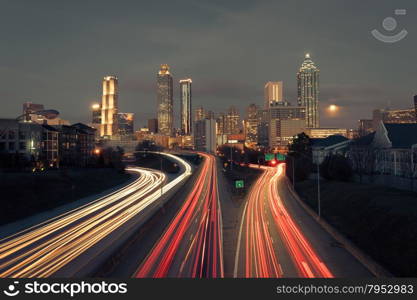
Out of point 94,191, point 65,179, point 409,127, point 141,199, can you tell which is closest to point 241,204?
point 141,199

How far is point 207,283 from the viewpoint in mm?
19047

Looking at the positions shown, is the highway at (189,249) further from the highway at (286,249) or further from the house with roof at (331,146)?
the house with roof at (331,146)

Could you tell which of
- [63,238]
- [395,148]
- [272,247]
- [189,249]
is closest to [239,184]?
[395,148]

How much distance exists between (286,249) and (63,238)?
2210cm

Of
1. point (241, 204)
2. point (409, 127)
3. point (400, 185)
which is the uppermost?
point (409, 127)

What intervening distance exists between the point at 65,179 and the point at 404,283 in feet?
198

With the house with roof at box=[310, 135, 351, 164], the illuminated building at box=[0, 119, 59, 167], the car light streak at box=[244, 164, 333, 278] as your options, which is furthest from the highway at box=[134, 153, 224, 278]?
the illuminated building at box=[0, 119, 59, 167]

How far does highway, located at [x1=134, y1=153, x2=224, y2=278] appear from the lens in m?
23.4

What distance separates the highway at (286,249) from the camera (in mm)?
23469

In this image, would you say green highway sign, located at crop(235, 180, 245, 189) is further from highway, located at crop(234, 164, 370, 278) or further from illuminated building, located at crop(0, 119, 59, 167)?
illuminated building, located at crop(0, 119, 59, 167)

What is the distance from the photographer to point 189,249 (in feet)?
93.7

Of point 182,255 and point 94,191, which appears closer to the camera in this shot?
point 182,255

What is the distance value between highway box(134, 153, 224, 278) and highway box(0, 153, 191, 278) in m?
5.69

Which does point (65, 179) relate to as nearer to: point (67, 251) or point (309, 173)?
point (67, 251)
